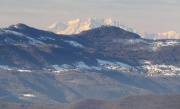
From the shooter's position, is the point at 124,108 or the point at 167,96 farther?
the point at 167,96

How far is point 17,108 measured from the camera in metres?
176

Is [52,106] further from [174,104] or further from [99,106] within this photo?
[174,104]

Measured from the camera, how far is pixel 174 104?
173625mm

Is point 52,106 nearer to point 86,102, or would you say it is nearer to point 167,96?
point 86,102

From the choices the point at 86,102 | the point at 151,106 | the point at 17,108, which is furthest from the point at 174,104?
the point at 17,108

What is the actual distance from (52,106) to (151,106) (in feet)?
64.7

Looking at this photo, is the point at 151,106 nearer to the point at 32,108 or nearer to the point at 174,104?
the point at 174,104

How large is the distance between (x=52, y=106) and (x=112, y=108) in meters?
12.8

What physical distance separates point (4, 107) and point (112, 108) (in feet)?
66.1


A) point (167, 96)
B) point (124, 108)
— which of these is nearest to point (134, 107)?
point (124, 108)

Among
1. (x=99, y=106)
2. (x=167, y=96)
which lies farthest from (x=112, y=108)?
(x=167, y=96)

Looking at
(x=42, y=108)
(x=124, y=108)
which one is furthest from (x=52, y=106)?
(x=124, y=108)

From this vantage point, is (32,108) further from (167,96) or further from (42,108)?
(167,96)

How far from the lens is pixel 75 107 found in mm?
174750
